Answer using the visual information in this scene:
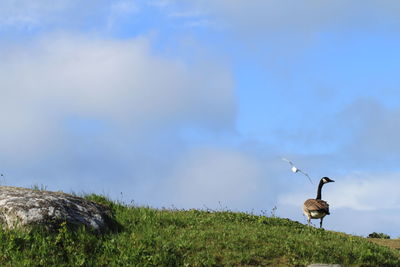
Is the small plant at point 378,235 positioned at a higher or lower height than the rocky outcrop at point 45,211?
higher

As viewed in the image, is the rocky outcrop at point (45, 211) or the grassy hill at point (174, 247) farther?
the rocky outcrop at point (45, 211)

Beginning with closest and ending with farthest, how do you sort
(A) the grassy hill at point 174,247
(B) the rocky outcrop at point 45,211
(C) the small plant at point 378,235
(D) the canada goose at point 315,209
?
(A) the grassy hill at point 174,247 < (B) the rocky outcrop at point 45,211 < (D) the canada goose at point 315,209 < (C) the small plant at point 378,235

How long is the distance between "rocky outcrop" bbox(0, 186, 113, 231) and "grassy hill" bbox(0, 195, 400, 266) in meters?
0.39

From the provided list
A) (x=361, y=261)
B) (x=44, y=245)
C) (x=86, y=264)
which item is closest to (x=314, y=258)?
(x=361, y=261)

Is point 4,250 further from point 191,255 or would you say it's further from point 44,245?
point 191,255

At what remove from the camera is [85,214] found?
17.8 meters

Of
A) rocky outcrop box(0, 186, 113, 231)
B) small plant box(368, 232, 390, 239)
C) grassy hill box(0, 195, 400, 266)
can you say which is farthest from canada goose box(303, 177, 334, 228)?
rocky outcrop box(0, 186, 113, 231)

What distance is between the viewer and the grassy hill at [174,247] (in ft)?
50.2

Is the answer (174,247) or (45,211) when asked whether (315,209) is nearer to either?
(174,247)

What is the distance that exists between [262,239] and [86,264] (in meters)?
5.65

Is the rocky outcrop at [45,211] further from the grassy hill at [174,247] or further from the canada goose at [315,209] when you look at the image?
the canada goose at [315,209]

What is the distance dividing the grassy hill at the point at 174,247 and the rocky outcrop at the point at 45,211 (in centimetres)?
39

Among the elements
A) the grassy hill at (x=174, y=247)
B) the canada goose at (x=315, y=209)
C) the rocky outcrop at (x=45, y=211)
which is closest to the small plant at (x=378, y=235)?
the canada goose at (x=315, y=209)

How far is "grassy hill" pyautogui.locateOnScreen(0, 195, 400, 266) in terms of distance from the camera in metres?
15.3
